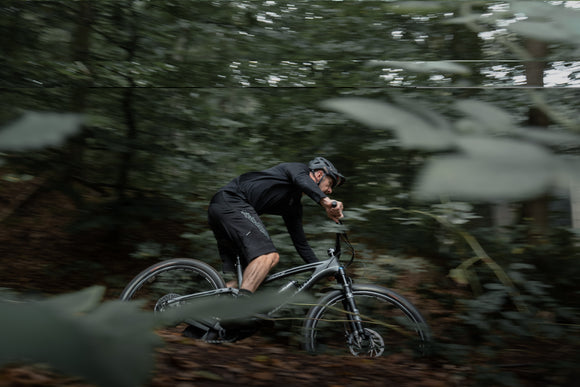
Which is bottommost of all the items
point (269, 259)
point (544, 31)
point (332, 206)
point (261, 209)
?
point (269, 259)

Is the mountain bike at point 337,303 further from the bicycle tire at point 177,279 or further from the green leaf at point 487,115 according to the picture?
the green leaf at point 487,115

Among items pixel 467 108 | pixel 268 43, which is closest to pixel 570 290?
pixel 268 43

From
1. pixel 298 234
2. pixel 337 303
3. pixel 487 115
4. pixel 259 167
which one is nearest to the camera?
pixel 487 115

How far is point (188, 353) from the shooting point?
2.93m

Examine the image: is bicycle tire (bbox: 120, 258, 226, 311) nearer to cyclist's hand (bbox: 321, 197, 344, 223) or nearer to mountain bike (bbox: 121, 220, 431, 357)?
mountain bike (bbox: 121, 220, 431, 357)

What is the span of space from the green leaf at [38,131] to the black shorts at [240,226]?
3.34 meters

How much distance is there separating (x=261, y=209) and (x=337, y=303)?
105cm

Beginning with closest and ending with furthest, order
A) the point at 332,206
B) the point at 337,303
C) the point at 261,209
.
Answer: the point at 332,206 → the point at 337,303 → the point at 261,209

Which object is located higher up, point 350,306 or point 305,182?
point 305,182

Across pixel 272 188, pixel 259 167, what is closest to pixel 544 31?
pixel 272 188

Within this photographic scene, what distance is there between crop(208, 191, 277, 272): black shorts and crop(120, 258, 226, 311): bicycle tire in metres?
0.33

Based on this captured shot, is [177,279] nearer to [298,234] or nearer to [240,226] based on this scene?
[240,226]

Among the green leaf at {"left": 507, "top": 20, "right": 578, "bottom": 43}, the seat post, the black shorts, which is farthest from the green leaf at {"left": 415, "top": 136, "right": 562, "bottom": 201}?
the seat post

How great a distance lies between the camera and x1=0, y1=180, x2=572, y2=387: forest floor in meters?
2.30
